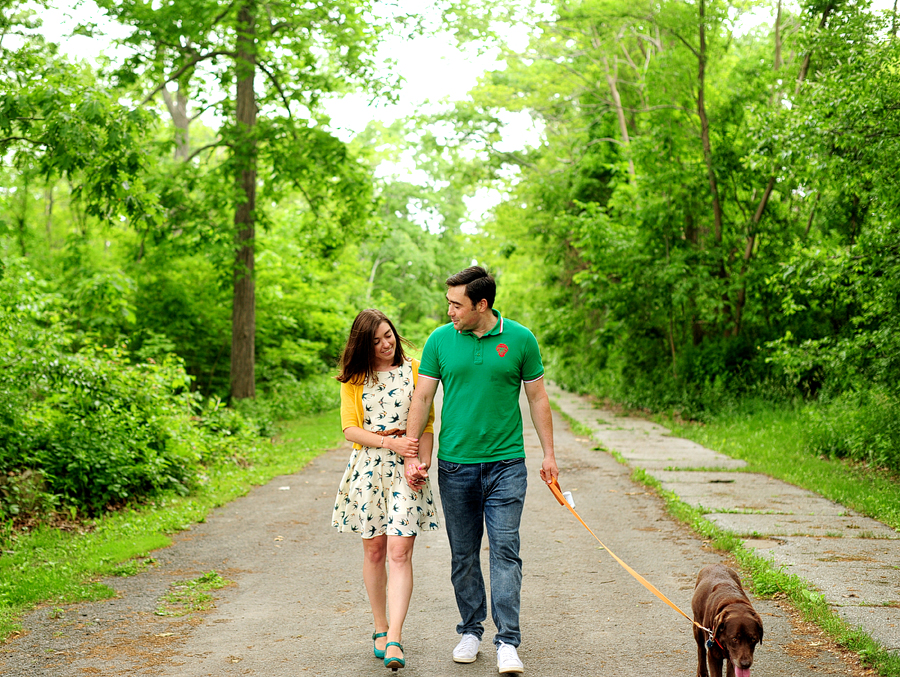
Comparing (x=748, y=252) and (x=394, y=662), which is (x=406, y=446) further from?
(x=748, y=252)

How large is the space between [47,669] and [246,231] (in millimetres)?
13507

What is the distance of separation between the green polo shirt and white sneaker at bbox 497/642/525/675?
1045mm

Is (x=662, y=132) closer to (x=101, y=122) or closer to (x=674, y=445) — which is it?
(x=674, y=445)

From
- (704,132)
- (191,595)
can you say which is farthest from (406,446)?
(704,132)

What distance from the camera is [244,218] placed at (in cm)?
1734

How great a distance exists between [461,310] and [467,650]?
77.6 inches

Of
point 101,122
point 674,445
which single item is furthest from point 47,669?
point 674,445

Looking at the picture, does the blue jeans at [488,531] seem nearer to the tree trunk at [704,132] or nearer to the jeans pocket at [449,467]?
the jeans pocket at [449,467]

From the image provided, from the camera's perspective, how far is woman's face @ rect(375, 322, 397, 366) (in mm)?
4938

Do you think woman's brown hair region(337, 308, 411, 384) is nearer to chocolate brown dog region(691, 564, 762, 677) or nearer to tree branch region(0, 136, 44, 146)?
chocolate brown dog region(691, 564, 762, 677)

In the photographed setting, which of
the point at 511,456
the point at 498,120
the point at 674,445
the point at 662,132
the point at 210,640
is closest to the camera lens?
the point at 511,456

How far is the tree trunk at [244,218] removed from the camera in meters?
16.6

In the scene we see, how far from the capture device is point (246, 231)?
17547mm

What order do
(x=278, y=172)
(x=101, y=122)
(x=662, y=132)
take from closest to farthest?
(x=101, y=122)
(x=278, y=172)
(x=662, y=132)
